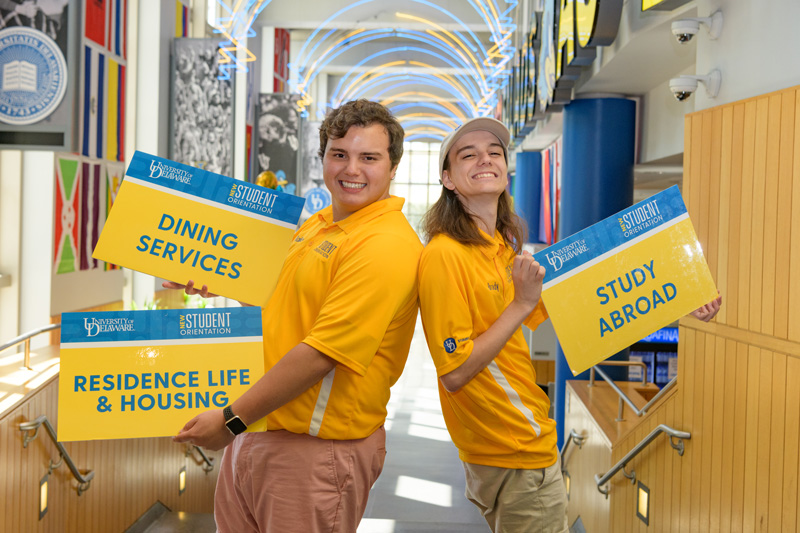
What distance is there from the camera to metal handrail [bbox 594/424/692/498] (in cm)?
387

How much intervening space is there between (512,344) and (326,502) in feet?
2.20

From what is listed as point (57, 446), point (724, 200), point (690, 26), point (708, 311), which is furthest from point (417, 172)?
point (708, 311)

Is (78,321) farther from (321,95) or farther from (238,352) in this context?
(321,95)

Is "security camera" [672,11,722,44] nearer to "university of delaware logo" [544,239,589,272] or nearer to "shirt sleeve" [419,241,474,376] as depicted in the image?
"university of delaware logo" [544,239,589,272]

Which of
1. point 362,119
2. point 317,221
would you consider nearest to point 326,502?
point 317,221

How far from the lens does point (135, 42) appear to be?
1038 cm

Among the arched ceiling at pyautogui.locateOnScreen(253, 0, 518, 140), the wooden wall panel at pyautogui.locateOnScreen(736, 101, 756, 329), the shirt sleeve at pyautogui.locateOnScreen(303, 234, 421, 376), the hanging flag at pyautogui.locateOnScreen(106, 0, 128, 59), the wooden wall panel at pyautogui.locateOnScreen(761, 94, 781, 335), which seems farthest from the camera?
the arched ceiling at pyautogui.locateOnScreen(253, 0, 518, 140)

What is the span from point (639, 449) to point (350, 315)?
2900 millimetres

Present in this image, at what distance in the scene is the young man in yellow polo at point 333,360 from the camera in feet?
6.60

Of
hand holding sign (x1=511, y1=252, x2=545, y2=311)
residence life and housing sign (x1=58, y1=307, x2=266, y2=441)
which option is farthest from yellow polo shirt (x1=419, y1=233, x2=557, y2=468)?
residence life and housing sign (x1=58, y1=307, x2=266, y2=441)

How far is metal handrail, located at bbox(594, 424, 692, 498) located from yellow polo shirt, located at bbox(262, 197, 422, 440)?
2.17m

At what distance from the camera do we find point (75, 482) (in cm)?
476

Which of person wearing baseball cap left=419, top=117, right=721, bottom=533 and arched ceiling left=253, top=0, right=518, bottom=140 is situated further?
arched ceiling left=253, top=0, right=518, bottom=140

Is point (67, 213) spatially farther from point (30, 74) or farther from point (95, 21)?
point (30, 74)
